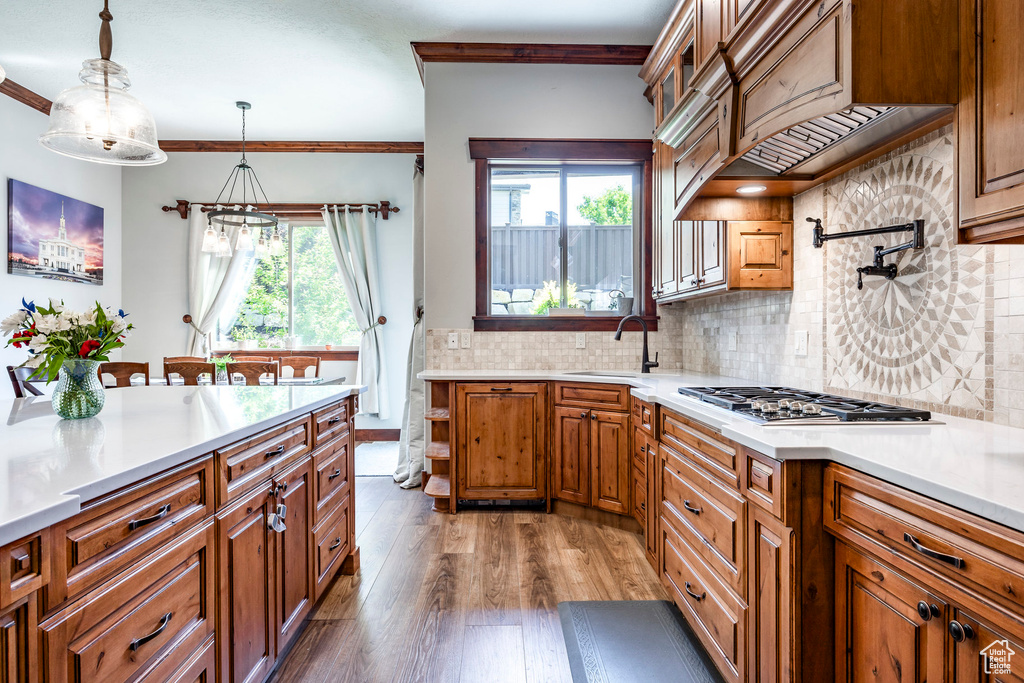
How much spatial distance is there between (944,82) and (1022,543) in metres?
1.11

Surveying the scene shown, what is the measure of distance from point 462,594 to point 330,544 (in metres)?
0.61

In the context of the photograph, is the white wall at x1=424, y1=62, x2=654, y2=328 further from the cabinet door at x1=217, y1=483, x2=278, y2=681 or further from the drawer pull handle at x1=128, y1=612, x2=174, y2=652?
the drawer pull handle at x1=128, y1=612, x2=174, y2=652

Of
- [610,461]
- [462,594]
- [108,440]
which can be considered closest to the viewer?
[108,440]

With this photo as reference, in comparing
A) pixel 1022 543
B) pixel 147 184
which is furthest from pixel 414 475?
pixel 147 184

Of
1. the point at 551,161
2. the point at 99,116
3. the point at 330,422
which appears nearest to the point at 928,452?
the point at 330,422

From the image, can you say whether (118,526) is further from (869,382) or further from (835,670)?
(869,382)

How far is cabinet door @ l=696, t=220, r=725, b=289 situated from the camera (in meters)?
2.46

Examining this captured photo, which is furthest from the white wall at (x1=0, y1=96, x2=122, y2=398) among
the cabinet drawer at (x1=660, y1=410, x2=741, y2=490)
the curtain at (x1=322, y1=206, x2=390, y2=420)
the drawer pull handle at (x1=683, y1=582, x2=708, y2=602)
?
the drawer pull handle at (x1=683, y1=582, x2=708, y2=602)

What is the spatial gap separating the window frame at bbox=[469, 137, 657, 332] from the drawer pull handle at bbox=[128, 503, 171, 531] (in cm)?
263

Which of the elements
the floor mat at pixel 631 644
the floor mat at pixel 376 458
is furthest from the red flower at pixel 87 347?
the floor mat at pixel 376 458

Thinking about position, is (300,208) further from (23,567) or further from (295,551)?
(23,567)

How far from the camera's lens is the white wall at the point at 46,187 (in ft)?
13.6

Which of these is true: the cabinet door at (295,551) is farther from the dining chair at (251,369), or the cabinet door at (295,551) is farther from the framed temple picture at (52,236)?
the framed temple picture at (52,236)

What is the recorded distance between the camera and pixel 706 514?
174cm
